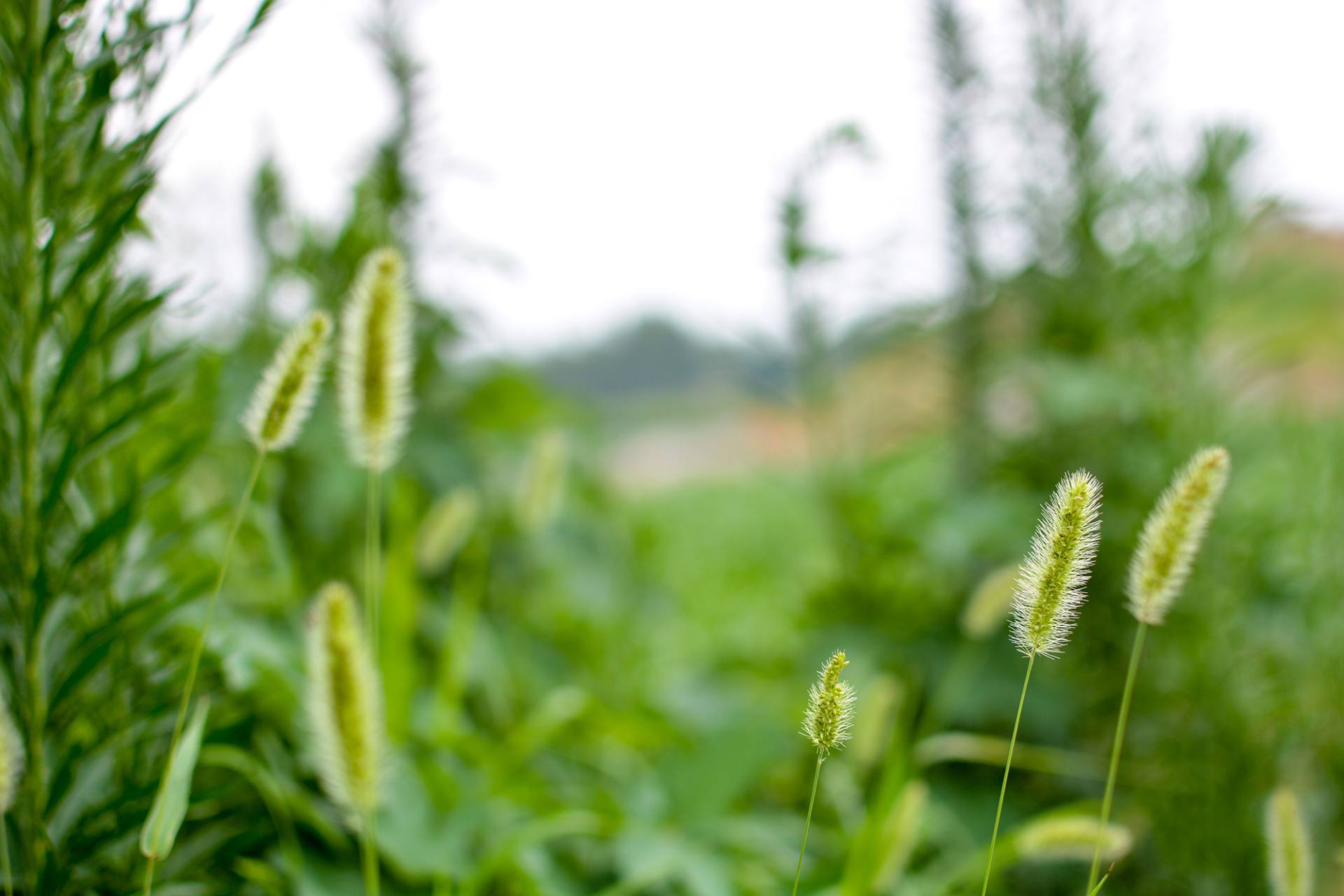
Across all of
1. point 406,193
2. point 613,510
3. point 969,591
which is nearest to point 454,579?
point 613,510

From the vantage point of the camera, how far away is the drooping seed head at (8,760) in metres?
0.47

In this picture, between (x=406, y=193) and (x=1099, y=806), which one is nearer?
(x=1099, y=806)

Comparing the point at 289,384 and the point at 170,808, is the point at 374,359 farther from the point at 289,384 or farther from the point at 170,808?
the point at 170,808

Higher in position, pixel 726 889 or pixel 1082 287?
pixel 1082 287

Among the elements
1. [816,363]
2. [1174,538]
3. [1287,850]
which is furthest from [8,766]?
[816,363]

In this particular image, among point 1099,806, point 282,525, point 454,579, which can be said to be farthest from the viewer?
point 454,579

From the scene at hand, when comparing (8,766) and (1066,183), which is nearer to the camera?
(8,766)

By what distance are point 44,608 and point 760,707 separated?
1011mm

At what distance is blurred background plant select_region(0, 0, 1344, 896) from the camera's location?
60 centimetres

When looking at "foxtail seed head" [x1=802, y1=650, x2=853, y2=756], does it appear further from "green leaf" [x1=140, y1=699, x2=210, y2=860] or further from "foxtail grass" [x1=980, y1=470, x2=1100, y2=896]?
"green leaf" [x1=140, y1=699, x2=210, y2=860]

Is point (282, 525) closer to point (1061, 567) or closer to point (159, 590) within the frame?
point (159, 590)

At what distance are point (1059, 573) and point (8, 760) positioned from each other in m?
0.51

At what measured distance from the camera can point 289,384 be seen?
47 centimetres

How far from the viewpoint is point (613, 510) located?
203 cm
